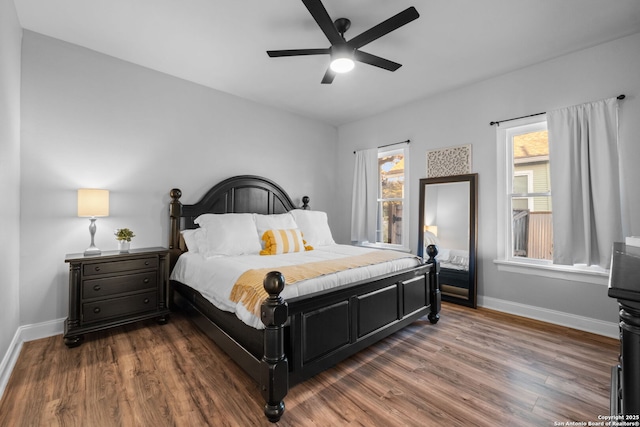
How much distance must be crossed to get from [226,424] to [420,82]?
3928mm

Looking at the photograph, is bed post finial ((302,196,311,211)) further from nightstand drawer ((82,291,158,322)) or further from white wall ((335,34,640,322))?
nightstand drawer ((82,291,158,322))

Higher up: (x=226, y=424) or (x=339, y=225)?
(x=339, y=225)

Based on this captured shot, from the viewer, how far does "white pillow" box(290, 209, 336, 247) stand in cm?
393

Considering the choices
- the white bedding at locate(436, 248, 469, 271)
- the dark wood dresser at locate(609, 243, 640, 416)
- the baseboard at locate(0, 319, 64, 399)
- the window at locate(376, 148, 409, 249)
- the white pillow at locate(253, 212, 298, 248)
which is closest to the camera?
the dark wood dresser at locate(609, 243, 640, 416)

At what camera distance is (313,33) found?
105 inches

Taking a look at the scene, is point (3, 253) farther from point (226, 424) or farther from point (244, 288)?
point (226, 424)

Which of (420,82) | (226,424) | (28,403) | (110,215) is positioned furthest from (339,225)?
(28,403)

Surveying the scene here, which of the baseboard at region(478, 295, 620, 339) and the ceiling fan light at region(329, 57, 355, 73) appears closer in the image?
the ceiling fan light at region(329, 57, 355, 73)

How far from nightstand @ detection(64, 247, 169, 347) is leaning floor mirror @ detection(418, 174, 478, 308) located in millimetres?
3363

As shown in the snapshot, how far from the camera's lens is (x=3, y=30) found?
6.68 feet

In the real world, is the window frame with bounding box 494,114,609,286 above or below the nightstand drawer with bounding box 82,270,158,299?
above

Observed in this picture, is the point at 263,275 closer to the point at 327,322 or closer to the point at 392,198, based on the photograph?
the point at 327,322

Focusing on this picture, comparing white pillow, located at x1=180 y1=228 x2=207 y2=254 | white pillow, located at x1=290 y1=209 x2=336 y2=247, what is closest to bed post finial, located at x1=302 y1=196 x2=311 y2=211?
white pillow, located at x1=290 y1=209 x2=336 y2=247

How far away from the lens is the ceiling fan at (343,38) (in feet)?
6.45
